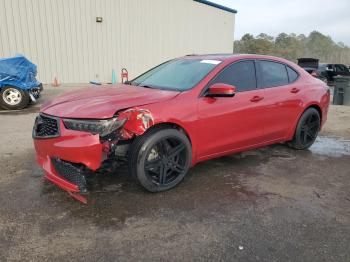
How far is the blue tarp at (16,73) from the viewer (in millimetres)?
9422

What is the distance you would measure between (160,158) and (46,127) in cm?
126

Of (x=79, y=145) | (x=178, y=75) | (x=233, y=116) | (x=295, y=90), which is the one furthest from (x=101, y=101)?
(x=295, y=90)

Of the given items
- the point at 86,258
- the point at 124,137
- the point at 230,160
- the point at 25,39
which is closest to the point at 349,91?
the point at 230,160

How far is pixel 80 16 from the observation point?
15844 millimetres

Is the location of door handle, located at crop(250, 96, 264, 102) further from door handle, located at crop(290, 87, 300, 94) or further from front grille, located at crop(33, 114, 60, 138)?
front grille, located at crop(33, 114, 60, 138)

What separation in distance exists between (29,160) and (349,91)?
10.8 m

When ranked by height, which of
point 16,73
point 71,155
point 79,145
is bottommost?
point 71,155

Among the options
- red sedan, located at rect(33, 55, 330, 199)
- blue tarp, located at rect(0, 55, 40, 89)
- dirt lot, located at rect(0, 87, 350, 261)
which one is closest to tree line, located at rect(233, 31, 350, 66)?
blue tarp, located at rect(0, 55, 40, 89)

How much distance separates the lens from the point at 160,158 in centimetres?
381

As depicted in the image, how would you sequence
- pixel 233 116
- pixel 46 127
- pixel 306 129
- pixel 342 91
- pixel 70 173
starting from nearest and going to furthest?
pixel 70 173 < pixel 46 127 < pixel 233 116 < pixel 306 129 < pixel 342 91

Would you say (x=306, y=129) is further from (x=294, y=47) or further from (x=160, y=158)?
(x=294, y=47)

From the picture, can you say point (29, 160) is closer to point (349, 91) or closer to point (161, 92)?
point (161, 92)

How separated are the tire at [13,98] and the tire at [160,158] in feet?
23.6

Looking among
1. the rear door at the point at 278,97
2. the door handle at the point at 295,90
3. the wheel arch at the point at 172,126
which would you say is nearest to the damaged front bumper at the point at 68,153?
the wheel arch at the point at 172,126
